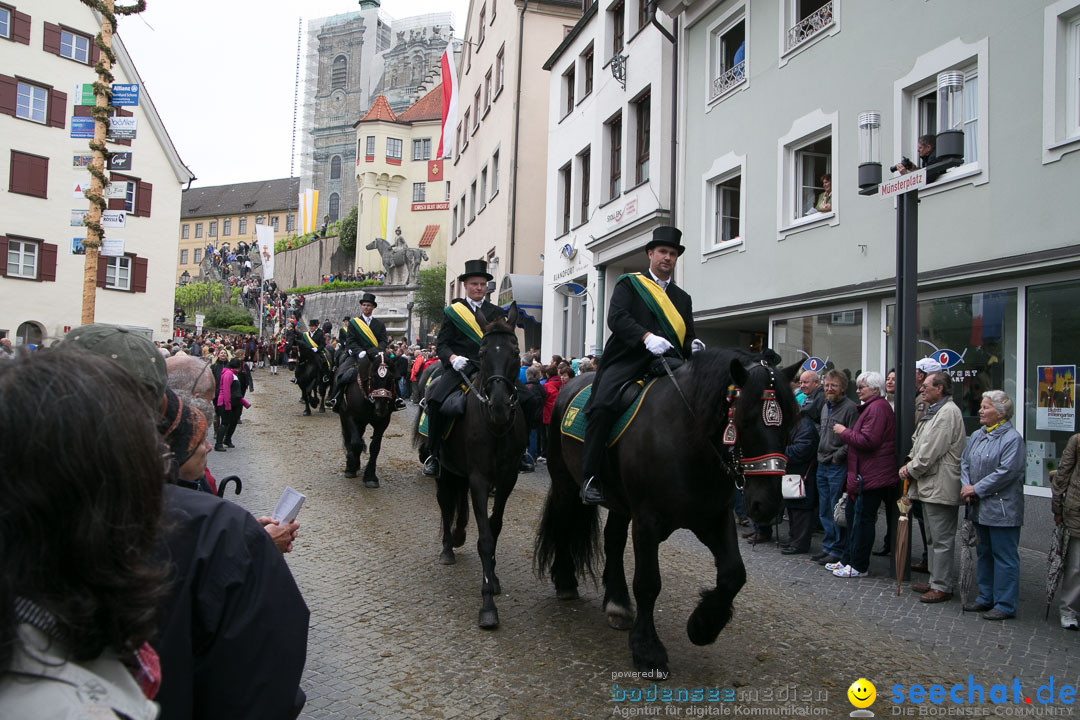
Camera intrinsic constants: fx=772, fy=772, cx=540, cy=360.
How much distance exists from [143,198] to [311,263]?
38925 millimetres

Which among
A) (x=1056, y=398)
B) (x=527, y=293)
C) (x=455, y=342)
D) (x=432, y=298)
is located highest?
(x=432, y=298)

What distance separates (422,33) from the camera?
321 ft

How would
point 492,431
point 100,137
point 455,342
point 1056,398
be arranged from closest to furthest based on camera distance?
point 492,431 → point 455,342 → point 1056,398 → point 100,137

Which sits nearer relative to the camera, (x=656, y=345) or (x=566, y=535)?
(x=656, y=345)

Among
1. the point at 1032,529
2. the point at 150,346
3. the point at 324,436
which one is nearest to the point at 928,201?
the point at 1032,529

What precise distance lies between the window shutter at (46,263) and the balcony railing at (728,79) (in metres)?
27.7

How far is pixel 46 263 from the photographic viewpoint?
30.7 metres

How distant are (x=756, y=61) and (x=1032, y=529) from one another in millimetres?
9006

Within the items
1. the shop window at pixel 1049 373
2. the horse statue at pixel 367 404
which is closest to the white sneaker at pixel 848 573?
the shop window at pixel 1049 373

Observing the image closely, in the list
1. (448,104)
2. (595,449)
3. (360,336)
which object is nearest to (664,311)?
(595,449)

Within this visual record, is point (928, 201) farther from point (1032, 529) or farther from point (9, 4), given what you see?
point (9, 4)

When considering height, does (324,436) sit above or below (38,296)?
below

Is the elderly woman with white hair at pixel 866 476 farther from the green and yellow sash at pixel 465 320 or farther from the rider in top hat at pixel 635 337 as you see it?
the green and yellow sash at pixel 465 320

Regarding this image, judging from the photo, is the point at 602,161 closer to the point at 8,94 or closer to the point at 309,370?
the point at 309,370
